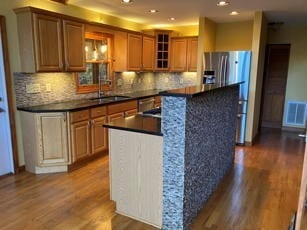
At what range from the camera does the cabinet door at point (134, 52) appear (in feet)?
16.7

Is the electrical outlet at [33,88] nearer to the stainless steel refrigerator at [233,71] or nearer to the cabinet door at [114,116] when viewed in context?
the cabinet door at [114,116]

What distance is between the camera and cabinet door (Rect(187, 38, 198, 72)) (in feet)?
18.3

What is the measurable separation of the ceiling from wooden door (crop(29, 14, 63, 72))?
2.34 ft

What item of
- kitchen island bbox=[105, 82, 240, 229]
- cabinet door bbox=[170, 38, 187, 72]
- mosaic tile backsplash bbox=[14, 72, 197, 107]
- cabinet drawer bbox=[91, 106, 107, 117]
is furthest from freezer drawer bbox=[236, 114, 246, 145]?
cabinet drawer bbox=[91, 106, 107, 117]

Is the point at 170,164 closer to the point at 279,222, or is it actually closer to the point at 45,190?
the point at 279,222

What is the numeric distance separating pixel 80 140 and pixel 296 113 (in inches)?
205

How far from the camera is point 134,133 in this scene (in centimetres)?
236

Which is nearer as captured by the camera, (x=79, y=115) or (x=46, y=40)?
(x=46, y=40)

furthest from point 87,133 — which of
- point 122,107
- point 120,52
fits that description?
point 120,52

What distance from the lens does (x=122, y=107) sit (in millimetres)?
4496

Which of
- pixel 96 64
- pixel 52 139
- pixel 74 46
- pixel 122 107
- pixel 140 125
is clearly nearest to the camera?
pixel 140 125

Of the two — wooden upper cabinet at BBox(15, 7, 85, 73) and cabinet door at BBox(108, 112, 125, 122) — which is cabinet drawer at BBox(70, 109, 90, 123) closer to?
cabinet door at BBox(108, 112, 125, 122)

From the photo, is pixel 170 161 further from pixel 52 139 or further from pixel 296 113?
pixel 296 113

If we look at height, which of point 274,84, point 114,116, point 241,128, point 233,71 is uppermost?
point 233,71
